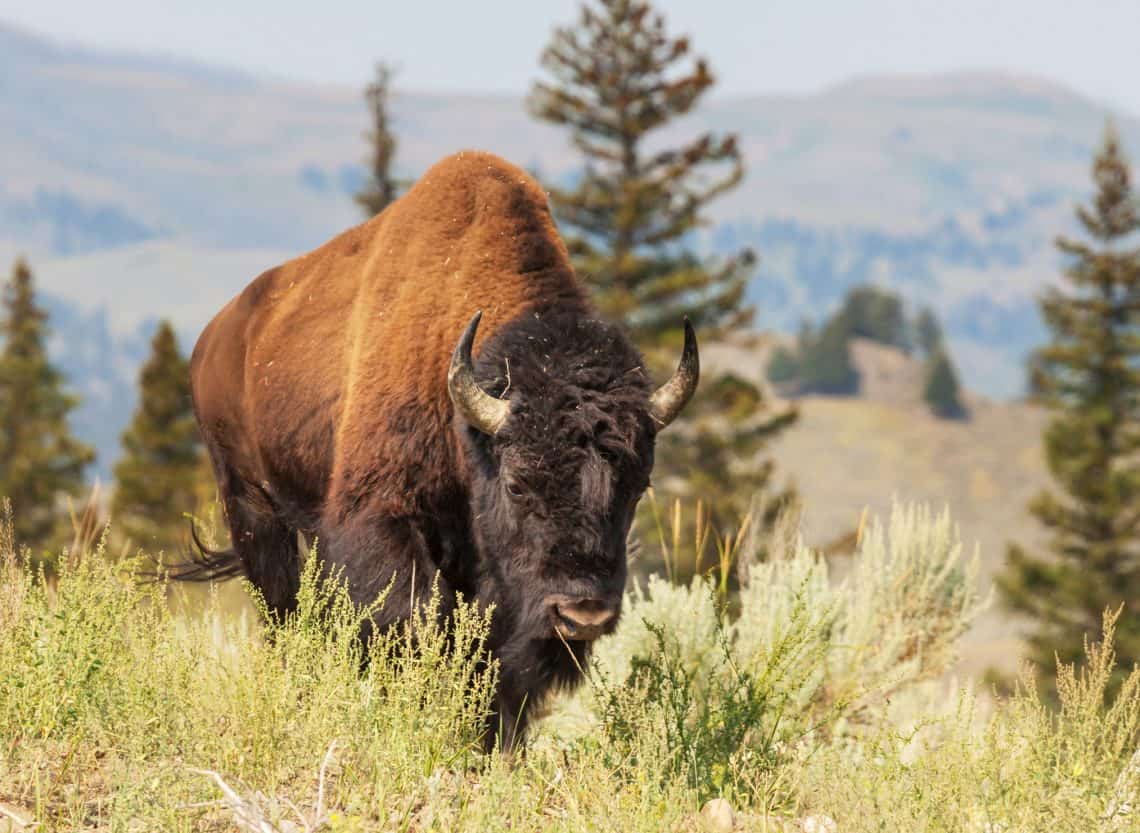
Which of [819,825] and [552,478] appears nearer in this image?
[819,825]

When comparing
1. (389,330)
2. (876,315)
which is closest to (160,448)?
(389,330)

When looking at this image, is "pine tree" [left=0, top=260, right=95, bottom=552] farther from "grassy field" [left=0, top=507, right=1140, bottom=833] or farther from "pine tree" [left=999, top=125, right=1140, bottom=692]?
"grassy field" [left=0, top=507, right=1140, bottom=833]

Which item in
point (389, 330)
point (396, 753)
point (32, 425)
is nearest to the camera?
point (396, 753)

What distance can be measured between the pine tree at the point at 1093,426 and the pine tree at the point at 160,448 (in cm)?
2346

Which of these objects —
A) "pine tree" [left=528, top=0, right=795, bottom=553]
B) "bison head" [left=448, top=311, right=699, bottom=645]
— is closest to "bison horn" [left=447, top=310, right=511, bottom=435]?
"bison head" [left=448, top=311, right=699, bottom=645]

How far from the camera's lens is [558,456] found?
5.18m

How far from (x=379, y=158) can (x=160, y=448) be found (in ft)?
36.1

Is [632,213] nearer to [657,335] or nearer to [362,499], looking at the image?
[657,335]

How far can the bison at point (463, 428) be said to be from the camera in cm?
518

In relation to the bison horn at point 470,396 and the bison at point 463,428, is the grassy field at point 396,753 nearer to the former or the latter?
the bison at point 463,428

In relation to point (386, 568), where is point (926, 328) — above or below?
below

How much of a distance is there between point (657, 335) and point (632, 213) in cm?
331

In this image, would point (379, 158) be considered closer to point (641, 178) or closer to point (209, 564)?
point (641, 178)

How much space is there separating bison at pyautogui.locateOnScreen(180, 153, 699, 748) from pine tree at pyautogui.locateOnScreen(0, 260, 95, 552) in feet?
108
